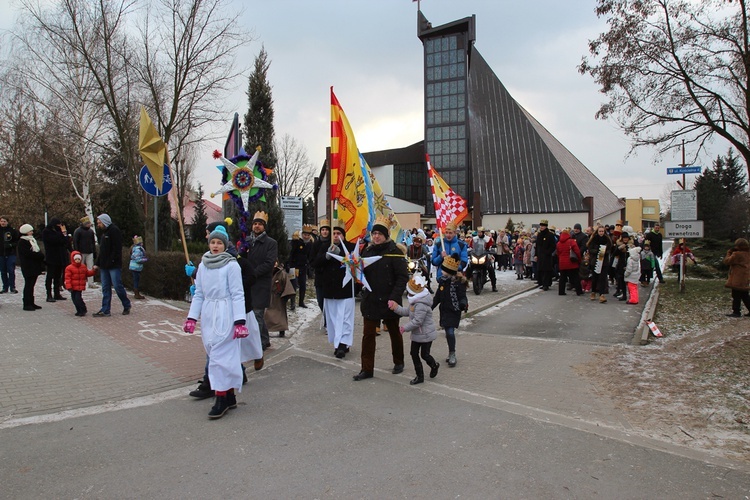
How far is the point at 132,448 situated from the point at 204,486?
108cm

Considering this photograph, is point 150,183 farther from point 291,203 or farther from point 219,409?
point 291,203

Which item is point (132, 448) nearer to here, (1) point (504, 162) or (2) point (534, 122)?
(1) point (504, 162)

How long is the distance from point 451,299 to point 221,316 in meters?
3.27

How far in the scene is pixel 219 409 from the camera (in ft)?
16.6

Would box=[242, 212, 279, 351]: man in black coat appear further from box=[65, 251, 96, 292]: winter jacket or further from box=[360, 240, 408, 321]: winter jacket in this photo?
box=[65, 251, 96, 292]: winter jacket

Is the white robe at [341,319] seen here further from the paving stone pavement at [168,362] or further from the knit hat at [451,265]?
the knit hat at [451,265]

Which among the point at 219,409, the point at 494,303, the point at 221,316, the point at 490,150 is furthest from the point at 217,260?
the point at 490,150

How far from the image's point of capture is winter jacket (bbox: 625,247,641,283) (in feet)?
39.8

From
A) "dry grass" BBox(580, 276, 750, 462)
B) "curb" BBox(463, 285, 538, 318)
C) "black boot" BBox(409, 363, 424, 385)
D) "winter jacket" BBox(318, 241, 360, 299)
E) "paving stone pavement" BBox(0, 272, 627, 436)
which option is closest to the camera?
"dry grass" BBox(580, 276, 750, 462)

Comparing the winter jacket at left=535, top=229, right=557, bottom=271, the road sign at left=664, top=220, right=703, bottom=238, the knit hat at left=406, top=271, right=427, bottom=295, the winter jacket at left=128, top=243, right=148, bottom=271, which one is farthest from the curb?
the winter jacket at left=128, top=243, right=148, bottom=271

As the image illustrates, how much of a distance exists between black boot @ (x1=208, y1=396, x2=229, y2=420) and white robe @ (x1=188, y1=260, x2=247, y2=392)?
13cm

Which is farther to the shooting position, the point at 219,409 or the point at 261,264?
the point at 261,264

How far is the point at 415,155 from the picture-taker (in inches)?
2416

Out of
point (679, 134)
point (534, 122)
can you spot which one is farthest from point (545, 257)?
point (534, 122)
